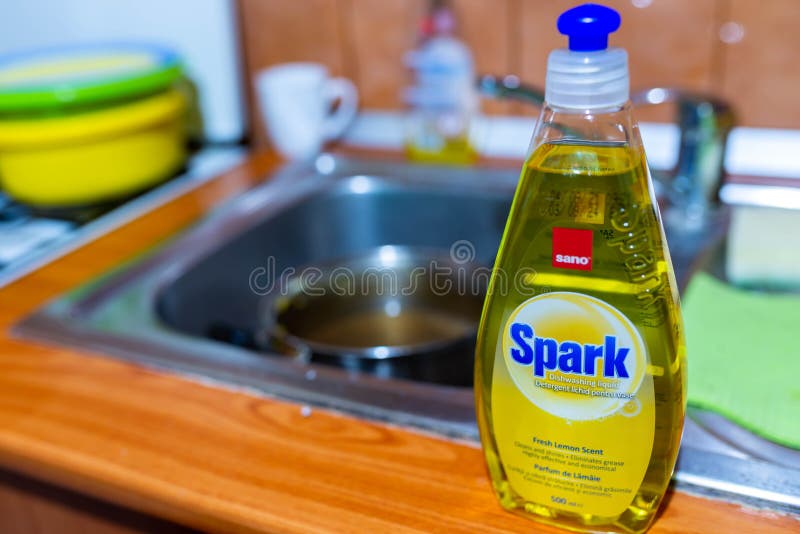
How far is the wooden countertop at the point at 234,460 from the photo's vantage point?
0.46 meters

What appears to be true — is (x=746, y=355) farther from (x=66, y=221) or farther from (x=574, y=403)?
(x=66, y=221)

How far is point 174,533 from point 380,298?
1.50 ft

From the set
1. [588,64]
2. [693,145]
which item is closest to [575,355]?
[588,64]

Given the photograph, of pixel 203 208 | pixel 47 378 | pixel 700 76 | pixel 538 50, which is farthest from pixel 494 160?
pixel 47 378

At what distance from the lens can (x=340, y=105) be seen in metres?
1.15

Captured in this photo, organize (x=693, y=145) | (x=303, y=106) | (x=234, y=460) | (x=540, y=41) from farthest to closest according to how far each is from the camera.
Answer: (x=303, y=106) → (x=540, y=41) → (x=693, y=145) → (x=234, y=460)

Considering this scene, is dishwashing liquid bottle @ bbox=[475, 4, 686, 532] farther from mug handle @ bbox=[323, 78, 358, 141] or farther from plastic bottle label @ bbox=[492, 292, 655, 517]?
mug handle @ bbox=[323, 78, 358, 141]

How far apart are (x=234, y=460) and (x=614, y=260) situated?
300mm

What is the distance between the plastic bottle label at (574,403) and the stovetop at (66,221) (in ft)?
2.07

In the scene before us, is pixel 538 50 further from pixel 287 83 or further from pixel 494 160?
pixel 287 83

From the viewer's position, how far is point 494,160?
A: 1043 mm

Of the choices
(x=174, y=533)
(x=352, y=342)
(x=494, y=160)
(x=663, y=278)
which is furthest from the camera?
(x=494, y=160)

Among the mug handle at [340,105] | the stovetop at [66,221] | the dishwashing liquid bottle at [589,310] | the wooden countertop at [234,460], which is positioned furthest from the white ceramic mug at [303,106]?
the dishwashing liquid bottle at [589,310]

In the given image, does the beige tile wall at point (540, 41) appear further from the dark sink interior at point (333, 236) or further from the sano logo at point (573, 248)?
the sano logo at point (573, 248)
